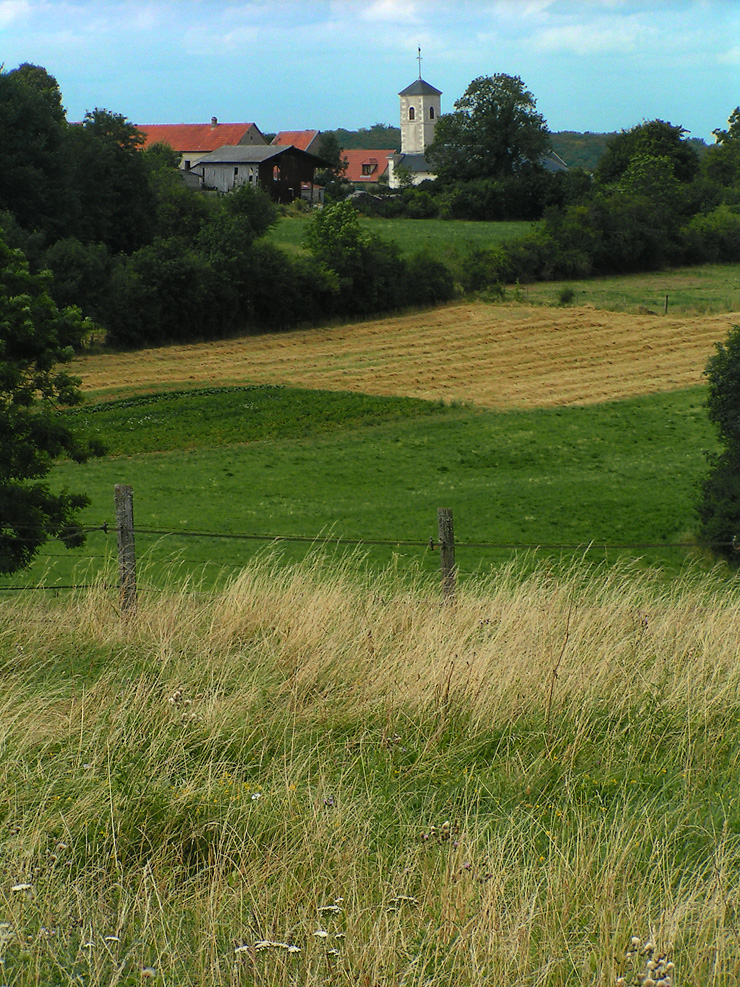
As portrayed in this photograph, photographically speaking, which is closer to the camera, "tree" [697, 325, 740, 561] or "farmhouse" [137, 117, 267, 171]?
"tree" [697, 325, 740, 561]

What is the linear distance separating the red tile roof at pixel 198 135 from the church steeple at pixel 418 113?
5210cm

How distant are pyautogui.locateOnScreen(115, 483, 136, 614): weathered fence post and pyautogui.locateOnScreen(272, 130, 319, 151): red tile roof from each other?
116 meters

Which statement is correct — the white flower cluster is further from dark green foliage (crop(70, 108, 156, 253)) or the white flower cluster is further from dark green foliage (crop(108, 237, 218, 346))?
dark green foliage (crop(70, 108, 156, 253))

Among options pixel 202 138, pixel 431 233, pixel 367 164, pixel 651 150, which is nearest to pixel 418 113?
pixel 367 164

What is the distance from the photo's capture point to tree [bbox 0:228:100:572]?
1113 centimetres

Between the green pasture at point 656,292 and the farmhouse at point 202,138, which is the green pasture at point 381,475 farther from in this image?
the farmhouse at point 202,138

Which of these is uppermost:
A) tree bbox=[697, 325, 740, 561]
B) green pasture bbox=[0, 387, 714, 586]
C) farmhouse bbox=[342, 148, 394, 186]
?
farmhouse bbox=[342, 148, 394, 186]

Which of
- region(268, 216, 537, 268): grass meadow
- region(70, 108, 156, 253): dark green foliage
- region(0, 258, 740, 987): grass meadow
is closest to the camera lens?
region(0, 258, 740, 987): grass meadow

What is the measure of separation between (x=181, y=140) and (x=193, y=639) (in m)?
108

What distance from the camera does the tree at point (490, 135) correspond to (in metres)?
91.1

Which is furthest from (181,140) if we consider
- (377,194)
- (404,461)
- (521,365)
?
(404,461)

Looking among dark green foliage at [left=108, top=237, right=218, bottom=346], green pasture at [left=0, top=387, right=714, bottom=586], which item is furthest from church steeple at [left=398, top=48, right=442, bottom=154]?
green pasture at [left=0, top=387, right=714, bottom=586]

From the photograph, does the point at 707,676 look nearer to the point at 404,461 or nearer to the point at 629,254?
the point at 404,461

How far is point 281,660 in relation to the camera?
5270mm
